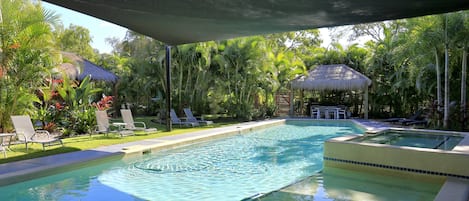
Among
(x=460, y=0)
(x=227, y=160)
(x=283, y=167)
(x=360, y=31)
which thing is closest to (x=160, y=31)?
(x=227, y=160)

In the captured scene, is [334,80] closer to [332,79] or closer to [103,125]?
[332,79]

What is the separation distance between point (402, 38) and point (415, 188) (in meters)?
11.8

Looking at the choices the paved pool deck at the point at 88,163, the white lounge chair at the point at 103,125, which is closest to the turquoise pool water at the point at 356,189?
the paved pool deck at the point at 88,163

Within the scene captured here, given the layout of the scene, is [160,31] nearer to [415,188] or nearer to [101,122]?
[101,122]

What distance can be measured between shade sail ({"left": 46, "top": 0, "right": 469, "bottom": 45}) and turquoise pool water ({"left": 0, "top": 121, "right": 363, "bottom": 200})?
3062mm

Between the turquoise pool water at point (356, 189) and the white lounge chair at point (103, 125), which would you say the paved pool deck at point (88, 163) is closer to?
the turquoise pool water at point (356, 189)

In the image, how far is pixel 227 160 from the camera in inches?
333

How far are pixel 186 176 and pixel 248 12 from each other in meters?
3.31

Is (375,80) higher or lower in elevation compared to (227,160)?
higher

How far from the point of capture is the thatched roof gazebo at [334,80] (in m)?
19.5

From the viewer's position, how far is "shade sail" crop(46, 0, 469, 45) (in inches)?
230

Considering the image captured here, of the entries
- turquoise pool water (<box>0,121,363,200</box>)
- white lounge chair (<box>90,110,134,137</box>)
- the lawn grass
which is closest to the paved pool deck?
turquoise pool water (<box>0,121,363,200</box>)

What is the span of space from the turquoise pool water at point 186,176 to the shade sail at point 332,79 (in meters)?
10.3

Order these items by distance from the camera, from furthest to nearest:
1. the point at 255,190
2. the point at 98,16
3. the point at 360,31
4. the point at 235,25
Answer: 1. the point at 360,31
2. the point at 235,25
3. the point at 98,16
4. the point at 255,190
